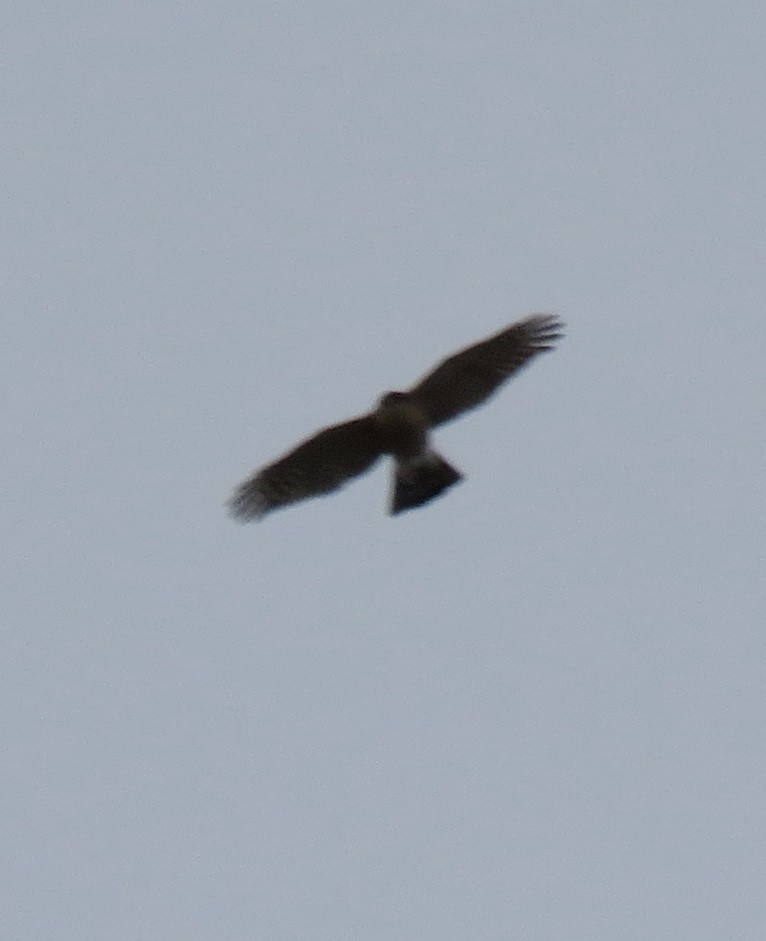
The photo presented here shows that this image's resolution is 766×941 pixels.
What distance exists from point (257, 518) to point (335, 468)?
0.65 metres

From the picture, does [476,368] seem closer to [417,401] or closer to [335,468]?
[417,401]

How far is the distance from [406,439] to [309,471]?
2.48ft

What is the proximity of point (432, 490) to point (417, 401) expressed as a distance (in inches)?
24.6

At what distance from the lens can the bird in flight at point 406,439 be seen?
30.7 feet

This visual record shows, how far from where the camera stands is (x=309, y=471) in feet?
31.7

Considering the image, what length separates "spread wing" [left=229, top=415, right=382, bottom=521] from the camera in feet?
31.1

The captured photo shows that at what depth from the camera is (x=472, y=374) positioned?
952 cm

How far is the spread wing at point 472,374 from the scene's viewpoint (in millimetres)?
9414

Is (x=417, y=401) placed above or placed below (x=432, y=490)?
above

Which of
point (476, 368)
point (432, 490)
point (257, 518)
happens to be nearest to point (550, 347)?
point (476, 368)

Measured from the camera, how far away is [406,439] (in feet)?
30.8

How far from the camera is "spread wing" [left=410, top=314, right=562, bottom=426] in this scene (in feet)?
30.9

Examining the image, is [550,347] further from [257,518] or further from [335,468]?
[257,518]

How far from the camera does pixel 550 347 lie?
9.82 metres
